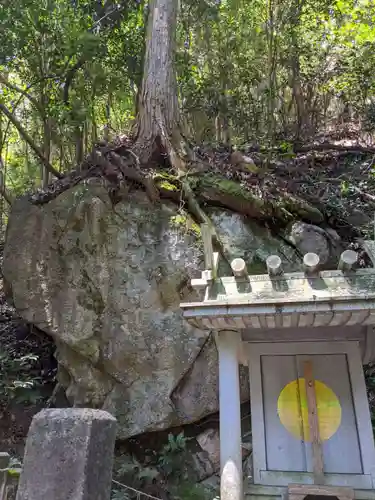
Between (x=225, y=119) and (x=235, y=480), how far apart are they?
1062 cm

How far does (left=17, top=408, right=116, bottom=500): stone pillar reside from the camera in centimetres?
226

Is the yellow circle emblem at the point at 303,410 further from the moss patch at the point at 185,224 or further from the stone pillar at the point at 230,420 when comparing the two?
the moss patch at the point at 185,224

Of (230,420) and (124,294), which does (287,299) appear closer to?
(230,420)

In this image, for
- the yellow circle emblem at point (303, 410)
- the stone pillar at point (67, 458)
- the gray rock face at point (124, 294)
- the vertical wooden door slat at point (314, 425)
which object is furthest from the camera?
the gray rock face at point (124, 294)

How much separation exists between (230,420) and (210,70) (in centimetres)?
1142

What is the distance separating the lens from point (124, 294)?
25.1ft

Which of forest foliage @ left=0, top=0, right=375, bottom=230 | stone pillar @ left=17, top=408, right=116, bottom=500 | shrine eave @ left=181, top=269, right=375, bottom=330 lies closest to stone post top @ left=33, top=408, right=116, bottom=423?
stone pillar @ left=17, top=408, right=116, bottom=500

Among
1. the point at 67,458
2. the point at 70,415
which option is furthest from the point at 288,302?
the point at 67,458

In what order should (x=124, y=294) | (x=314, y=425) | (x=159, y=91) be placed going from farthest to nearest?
(x=159, y=91), (x=124, y=294), (x=314, y=425)

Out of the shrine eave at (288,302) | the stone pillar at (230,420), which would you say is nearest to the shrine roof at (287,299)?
the shrine eave at (288,302)

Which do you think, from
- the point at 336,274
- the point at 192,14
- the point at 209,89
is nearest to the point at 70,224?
the point at 336,274

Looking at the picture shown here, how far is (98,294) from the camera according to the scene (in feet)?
25.3

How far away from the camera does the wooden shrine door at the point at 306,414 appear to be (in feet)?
14.1

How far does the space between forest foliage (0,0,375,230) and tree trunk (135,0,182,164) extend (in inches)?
60.0
